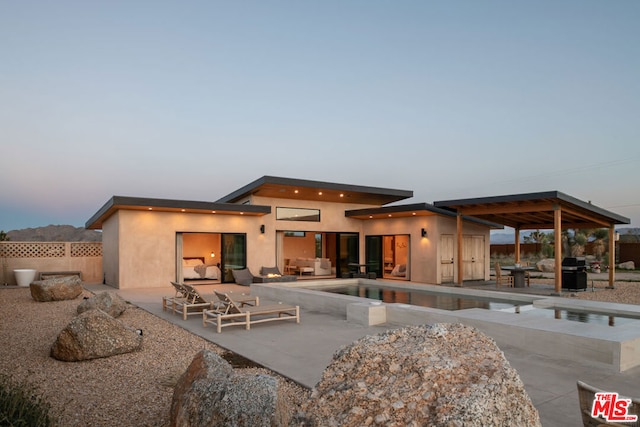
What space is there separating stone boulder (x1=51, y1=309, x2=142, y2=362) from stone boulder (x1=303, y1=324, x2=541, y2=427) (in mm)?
4797

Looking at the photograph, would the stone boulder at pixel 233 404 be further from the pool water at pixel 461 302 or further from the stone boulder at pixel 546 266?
the stone boulder at pixel 546 266

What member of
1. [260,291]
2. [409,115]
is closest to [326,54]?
[409,115]

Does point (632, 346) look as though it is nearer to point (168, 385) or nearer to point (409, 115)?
point (168, 385)

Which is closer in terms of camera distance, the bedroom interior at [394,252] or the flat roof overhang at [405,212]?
the flat roof overhang at [405,212]

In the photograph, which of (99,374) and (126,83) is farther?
(126,83)

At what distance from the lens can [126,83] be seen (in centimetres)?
1631

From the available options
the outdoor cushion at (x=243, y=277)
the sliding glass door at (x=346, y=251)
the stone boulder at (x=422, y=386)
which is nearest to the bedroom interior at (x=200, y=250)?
the outdoor cushion at (x=243, y=277)

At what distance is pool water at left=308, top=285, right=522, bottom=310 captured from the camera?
35.2 feet

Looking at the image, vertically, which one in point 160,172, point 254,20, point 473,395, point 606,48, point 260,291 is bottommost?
point 260,291

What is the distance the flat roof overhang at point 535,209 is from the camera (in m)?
13.0

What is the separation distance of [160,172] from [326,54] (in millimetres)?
18914

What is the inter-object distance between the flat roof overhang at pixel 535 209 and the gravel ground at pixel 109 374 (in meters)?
10.5

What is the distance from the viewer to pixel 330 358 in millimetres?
5727

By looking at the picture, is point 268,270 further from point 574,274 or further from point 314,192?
point 574,274
